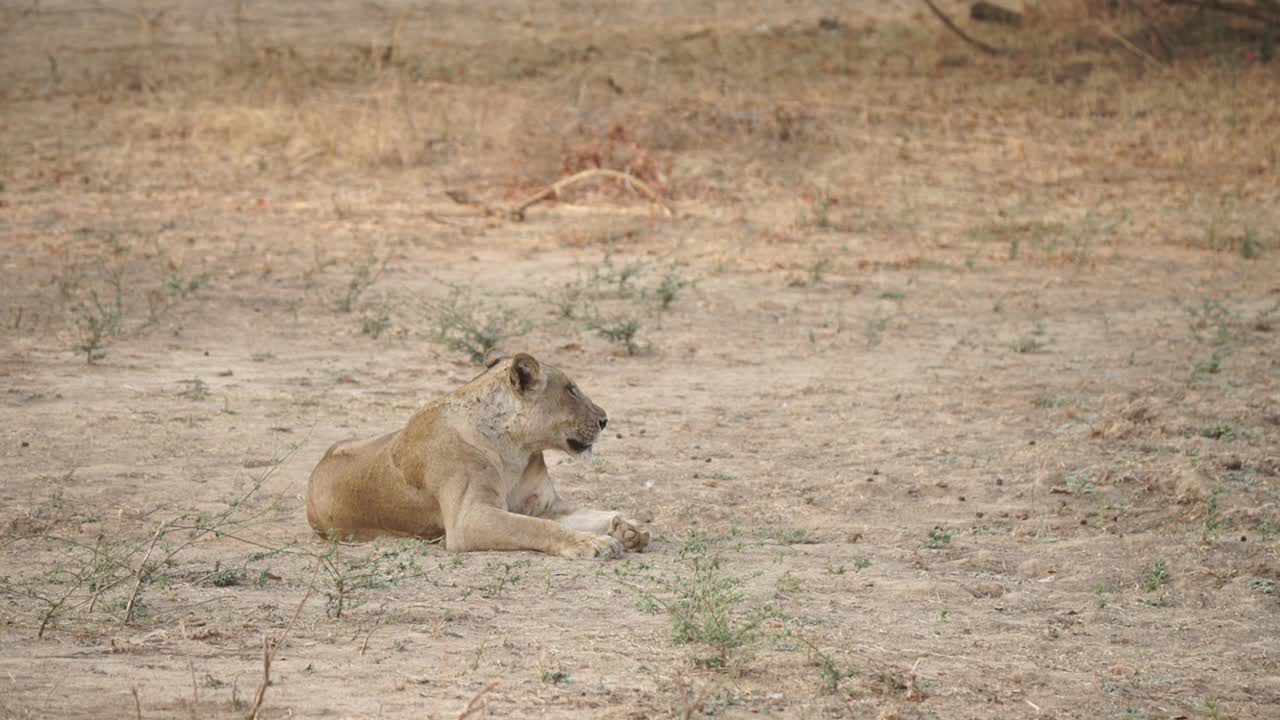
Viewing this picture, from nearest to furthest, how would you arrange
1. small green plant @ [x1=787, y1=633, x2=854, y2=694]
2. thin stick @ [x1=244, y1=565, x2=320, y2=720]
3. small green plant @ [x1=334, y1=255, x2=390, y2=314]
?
1. thin stick @ [x1=244, y1=565, x2=320, y2=720]
2. small green plant @ [x1=787, y1=633, x2=854, y2=694]
3. small green plant @ [x1=334, y1=255, x2=390, y2=314]

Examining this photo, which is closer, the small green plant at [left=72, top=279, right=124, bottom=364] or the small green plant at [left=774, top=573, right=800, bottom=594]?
the small green plant at [left=774, top=573, right=800, bottom=594]

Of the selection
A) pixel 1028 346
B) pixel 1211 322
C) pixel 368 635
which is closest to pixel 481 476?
pixel 368 635

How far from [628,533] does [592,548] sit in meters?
0.21

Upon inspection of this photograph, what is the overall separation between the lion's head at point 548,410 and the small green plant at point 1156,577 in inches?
84.0

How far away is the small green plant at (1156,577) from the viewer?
576cm

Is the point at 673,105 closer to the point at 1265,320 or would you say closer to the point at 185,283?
the point at 185,283

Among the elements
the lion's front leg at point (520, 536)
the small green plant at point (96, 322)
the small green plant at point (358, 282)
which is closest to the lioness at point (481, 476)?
the lion's front leg at point (520, 536)

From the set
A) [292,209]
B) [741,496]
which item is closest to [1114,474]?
[741,496]

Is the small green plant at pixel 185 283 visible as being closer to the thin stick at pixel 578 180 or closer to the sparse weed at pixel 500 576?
the thin stick at pixel 578 180

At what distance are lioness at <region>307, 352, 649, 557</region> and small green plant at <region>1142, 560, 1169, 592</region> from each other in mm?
1809

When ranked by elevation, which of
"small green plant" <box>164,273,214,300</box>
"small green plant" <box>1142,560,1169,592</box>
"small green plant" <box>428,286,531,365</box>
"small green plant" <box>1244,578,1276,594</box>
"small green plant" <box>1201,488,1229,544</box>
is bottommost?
"small green plant" <box>164,273,214,300</box>

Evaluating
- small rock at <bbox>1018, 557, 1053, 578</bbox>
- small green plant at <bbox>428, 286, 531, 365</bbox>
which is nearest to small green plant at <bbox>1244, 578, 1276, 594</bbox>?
small rock at <bbox>1018, 557, 1053, 578</bbox>

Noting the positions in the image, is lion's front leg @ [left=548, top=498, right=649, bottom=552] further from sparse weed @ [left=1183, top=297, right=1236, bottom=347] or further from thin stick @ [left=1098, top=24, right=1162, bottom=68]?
thin stick @ [left=1098, top=24, right=1162, bottom=68]

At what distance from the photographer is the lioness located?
238 inches
